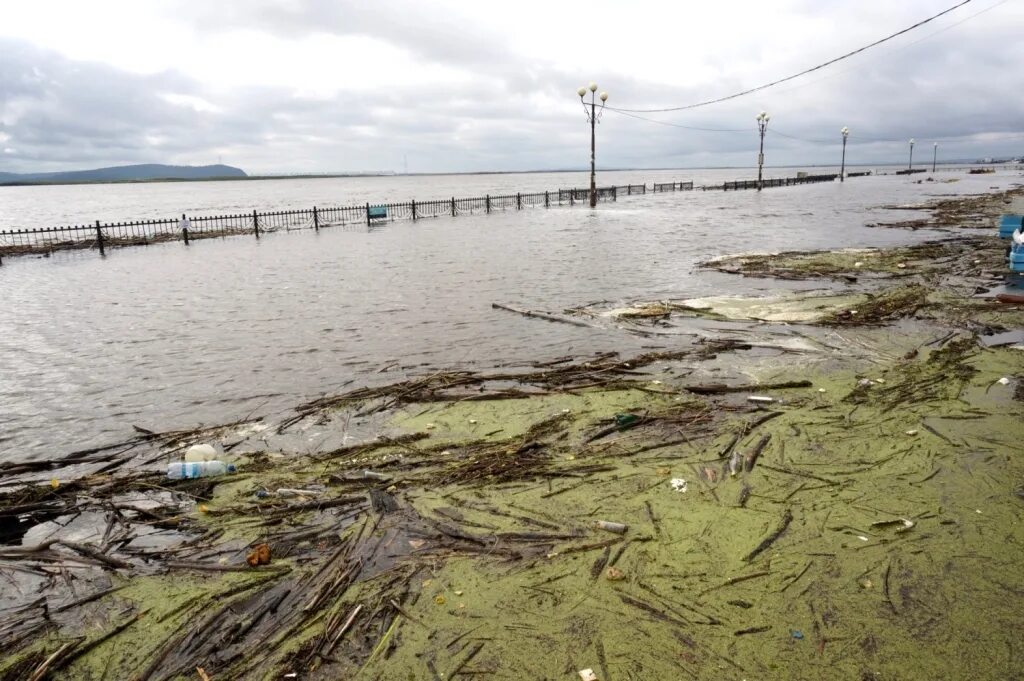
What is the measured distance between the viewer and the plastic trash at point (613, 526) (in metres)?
4.96

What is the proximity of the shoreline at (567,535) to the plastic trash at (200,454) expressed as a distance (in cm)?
26

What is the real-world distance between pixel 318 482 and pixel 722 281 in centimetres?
1356

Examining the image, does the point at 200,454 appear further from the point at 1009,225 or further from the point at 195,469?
the point at 1009,225

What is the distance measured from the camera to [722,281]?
1683cm

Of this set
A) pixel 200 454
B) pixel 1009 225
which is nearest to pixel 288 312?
pixel 200 454

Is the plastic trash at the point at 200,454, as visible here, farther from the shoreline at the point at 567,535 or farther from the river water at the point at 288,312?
the river water at the point at 288,312

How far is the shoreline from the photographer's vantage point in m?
3.75

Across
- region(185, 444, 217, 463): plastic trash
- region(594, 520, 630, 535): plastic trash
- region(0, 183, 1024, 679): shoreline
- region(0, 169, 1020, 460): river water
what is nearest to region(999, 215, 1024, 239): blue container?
region(0, 169, 1020, 460): river water

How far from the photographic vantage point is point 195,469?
6332 mm

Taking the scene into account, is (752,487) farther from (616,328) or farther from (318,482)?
(616,328)

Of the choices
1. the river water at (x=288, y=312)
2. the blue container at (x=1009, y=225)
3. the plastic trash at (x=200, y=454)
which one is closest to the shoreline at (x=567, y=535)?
the plastic trash at (x=200, y=454)

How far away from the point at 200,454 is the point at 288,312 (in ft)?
28.0

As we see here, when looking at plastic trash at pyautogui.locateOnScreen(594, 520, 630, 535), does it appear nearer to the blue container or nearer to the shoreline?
the shoreline

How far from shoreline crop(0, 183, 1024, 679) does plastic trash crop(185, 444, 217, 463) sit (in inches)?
10.2
